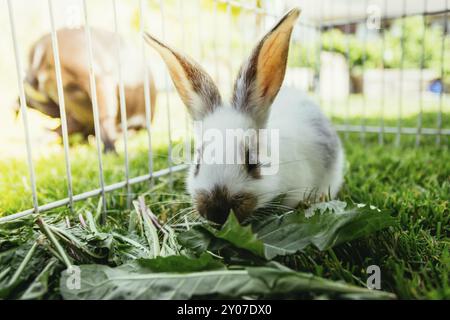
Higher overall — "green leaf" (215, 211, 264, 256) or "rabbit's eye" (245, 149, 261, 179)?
"rabbit's eye" (245, 149, 261, 179)

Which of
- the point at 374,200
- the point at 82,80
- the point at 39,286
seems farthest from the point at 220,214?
the point at 82,80

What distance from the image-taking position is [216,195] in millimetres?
1432

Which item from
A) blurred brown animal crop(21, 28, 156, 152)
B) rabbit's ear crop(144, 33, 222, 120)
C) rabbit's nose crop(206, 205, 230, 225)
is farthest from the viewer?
blurred brown animal crop(21, 28, 156, 152)

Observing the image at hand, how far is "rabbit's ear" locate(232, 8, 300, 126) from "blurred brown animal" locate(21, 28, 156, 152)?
1921 millimetres

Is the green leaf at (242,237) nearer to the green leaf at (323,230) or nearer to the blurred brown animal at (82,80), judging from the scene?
the green leaf at (323,230)

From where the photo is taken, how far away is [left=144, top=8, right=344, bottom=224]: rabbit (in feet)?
4.80

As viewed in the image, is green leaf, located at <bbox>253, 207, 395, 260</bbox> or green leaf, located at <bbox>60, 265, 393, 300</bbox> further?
green leaf, located at <bbox>253, 207, 395, 260</bbox>

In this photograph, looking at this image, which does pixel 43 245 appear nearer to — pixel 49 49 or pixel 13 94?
pixel 49 49

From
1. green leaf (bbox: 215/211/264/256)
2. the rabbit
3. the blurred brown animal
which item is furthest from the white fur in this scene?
the blurred brown animal

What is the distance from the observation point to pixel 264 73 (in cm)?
164

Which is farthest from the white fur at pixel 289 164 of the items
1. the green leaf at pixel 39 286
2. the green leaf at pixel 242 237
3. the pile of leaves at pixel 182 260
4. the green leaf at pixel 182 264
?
the green leaf at pixel 39 286

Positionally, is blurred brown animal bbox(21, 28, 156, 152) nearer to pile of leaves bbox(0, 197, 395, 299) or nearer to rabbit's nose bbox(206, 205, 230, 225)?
pile of leaves bbox(0, 197, 395, 299)

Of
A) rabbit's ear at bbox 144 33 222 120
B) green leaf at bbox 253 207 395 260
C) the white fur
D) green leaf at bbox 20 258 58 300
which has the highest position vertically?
rabbit's ear at bbox 144 33 222 120

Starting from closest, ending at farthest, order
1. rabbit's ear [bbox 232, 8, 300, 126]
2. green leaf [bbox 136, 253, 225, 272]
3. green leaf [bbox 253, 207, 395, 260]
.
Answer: green leaf [bbox 136, 253, 225, 272] < green leaf [bbox 253, 207, 395, 260] < rabbit's ear [bbox 232, 8, 300, 126]
